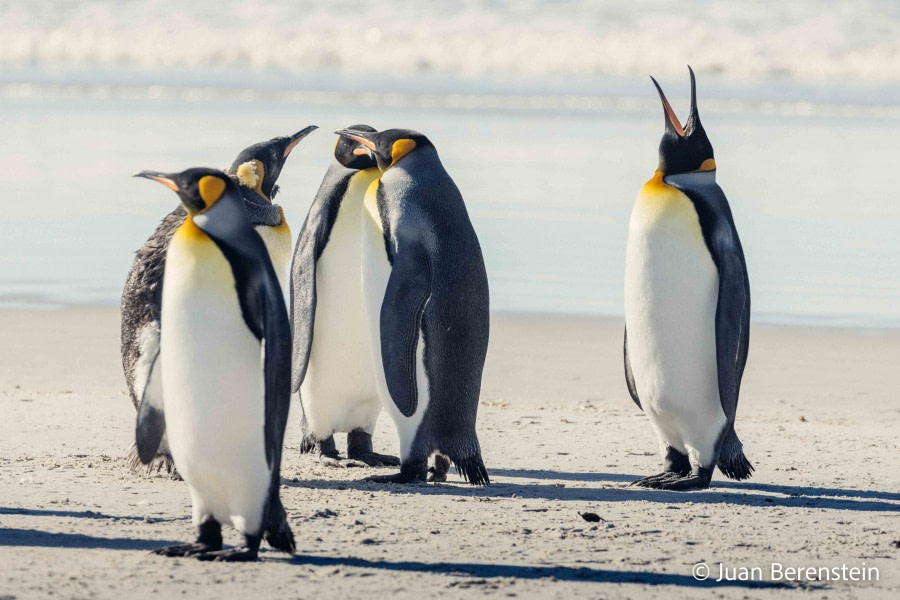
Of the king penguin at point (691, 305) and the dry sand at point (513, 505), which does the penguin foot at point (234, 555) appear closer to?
the dry sand at point (513, 505)

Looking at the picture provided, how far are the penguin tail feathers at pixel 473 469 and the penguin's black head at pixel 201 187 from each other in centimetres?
185

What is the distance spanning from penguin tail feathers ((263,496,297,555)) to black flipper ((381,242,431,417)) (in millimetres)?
1279

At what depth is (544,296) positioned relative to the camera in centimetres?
1071

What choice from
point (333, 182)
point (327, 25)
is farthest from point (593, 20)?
point (333, 182)

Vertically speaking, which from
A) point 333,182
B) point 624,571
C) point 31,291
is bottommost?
point 624,571

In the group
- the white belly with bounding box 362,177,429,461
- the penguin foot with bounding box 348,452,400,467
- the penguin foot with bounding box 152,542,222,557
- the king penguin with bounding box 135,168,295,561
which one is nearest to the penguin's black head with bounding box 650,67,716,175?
the white belly with bounding box 362,177,429,461

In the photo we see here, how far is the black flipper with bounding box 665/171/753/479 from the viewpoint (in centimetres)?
588

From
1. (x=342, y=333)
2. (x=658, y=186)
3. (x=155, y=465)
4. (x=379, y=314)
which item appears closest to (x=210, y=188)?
(x=379, y=314)

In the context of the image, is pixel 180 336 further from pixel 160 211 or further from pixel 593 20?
pixel 593 20

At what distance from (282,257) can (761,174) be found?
39.3ft

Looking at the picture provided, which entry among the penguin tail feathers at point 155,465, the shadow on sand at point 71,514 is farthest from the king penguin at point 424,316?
the shadow on sand at point 71,514

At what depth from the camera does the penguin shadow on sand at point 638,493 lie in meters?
5.66

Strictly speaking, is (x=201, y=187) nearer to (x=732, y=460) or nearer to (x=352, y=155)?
(x=352, y=155)

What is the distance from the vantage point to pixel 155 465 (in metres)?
5.95
